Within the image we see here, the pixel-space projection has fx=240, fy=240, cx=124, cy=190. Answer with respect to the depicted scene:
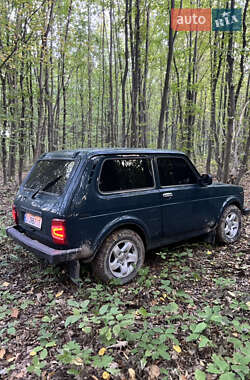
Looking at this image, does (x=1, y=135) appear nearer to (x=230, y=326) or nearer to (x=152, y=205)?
(x=152, y=205)

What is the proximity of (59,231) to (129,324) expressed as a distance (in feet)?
3.97

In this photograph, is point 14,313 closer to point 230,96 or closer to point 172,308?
point 172,308

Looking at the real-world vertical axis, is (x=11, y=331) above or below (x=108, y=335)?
below

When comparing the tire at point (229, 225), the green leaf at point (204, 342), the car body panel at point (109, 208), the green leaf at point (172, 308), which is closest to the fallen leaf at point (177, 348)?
the green leaf at point (204, 342)

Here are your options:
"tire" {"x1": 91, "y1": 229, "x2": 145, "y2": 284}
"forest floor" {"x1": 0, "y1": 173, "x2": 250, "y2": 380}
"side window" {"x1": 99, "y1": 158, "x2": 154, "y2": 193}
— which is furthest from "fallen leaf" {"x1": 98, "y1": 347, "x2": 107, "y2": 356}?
"side window" {"x1": 99, "y1": 158, "x2": 154, "y2": 193}

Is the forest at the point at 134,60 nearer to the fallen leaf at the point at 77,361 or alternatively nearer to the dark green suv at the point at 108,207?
the dark green suv at the point at 108,207

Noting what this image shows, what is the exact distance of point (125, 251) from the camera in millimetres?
3232

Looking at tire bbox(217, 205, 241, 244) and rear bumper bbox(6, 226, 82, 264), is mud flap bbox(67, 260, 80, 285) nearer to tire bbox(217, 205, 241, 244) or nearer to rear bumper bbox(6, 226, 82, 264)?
rear bumper bbox(6, 226, 82, 264)

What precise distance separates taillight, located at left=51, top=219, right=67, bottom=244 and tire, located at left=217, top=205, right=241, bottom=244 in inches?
120

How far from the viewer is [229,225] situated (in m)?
4.68

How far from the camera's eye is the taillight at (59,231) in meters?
2.69

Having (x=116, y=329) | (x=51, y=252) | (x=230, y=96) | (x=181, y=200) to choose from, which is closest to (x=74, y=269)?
(x=51, y=252)

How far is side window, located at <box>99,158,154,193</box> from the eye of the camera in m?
3.07

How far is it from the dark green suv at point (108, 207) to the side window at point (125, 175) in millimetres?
13
